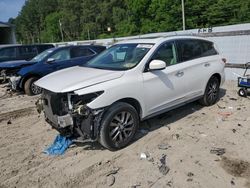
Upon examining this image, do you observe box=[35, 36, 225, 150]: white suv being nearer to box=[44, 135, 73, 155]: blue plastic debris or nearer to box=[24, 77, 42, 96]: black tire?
box=[44, 135, 73, 155]: blue plastic debris

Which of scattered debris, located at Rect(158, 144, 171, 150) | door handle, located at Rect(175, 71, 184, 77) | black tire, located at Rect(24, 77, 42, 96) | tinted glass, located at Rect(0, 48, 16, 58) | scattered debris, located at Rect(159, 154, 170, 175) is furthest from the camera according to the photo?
tinted glass, located at Rect(0, 48, 16, 58)

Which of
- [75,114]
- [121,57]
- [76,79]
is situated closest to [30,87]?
[121,57]

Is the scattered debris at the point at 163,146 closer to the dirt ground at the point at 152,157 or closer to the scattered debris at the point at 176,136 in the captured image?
the dirt ground at the point at 152,157

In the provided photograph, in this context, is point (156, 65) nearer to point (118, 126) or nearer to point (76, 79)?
point (118, 126)

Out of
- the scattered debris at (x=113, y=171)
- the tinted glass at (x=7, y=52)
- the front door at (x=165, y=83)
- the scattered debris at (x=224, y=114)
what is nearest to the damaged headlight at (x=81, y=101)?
the scattered debris at (x=113, y=171)

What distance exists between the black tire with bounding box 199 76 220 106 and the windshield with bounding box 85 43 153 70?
6.86 feet

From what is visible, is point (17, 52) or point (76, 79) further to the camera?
point (17, 52)

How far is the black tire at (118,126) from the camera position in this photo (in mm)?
3895

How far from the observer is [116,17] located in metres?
57.9

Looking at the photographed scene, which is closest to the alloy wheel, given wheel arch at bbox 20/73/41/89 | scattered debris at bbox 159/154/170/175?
scattered debris at bbox 159/154/170/175

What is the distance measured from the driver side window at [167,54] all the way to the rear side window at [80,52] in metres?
5.13

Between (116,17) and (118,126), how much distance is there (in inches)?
2238

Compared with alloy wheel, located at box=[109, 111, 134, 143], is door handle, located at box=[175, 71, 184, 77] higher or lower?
higher

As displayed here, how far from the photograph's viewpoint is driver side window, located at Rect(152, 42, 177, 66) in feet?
15.3
